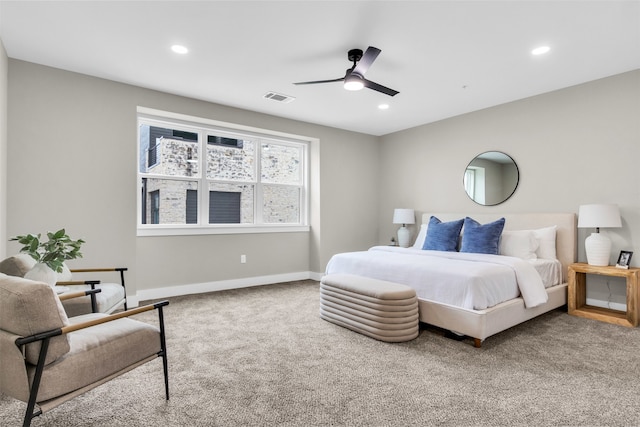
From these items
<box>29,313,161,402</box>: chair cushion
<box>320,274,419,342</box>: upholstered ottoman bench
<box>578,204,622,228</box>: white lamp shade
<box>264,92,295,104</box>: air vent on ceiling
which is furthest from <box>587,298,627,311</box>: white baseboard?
<box>29,313,161,402</box>: chair cushion

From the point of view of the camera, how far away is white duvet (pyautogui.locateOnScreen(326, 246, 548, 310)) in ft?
9.54

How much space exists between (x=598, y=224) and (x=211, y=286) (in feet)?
15.4

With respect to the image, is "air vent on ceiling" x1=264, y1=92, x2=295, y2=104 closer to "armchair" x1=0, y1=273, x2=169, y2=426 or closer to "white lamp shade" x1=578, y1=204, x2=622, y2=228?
"armchair" x1=0, y1=273, x2=169, y2=426

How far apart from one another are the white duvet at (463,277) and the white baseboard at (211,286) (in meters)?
1.98

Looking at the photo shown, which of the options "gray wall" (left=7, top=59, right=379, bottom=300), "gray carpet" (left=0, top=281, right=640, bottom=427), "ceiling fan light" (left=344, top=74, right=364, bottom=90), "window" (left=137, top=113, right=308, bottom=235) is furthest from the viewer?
"window" (left=137, top=113, right=308, bottom=235)

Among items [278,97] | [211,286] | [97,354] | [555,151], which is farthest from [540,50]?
[211,286]

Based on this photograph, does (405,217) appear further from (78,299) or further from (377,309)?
(78,299)

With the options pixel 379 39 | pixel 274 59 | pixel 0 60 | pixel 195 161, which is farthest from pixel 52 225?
pixel 379 39

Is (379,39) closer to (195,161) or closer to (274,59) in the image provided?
(274,59)

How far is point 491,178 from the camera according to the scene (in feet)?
16.1

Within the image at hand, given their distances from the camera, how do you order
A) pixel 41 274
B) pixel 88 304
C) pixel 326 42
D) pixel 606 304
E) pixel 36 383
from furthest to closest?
pixel 606 304 → pixel 326 42 → pixel 88 304 → pixel 41 274 → pixel 36 383

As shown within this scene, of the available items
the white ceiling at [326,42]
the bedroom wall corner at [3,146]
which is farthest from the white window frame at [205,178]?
the bedroom wall corner at [3,146]

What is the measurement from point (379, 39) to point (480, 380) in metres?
2.78

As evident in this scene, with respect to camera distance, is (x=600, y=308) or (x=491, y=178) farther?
(x=491, y=178)
